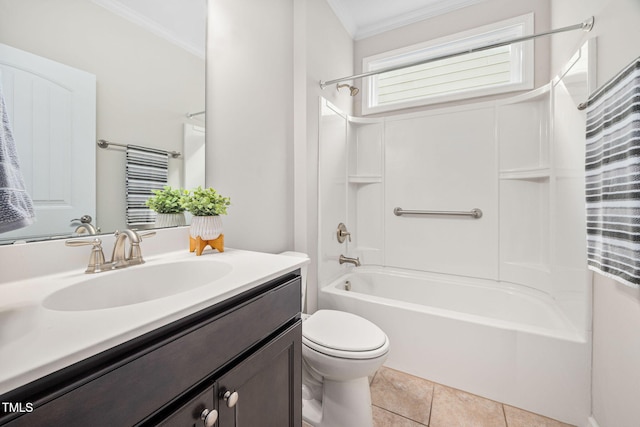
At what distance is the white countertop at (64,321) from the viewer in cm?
39

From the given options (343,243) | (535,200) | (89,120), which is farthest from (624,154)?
(89,120)

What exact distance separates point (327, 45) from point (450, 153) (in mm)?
1304

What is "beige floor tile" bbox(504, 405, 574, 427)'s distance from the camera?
130 centimetres

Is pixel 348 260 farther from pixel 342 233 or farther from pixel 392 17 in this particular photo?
pixel 392 17

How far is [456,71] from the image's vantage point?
227cm

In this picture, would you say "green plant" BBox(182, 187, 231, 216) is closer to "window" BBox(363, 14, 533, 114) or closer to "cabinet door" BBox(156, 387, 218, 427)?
"cabinet door" BBox(156, 387, 218, 427)

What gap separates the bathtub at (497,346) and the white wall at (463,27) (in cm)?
165

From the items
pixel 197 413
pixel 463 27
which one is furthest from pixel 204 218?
pixel 463 27

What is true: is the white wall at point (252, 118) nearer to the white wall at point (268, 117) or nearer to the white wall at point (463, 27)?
the white wall at point (268, 117)

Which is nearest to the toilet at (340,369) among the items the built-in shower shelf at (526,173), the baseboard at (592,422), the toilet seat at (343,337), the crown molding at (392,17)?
the toilet seat at (343,337)

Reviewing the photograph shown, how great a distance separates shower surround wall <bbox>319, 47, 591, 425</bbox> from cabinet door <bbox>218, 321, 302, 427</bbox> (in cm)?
97

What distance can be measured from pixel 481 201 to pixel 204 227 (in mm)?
2038

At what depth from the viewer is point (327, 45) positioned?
6.75ft

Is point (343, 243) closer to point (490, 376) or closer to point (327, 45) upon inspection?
point (490, 376)
